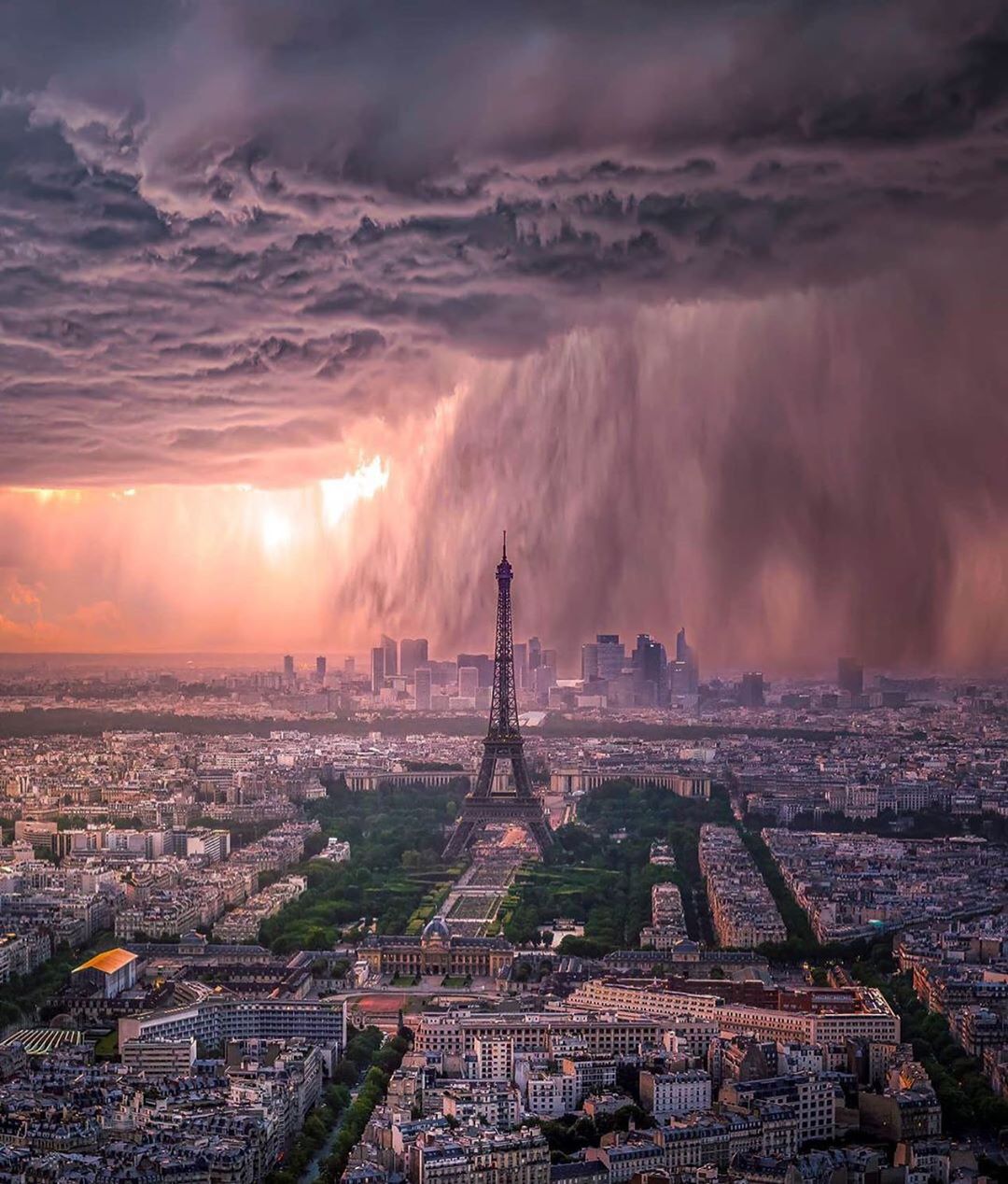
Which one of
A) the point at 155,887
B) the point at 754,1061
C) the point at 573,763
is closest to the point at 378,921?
the point at 155,887

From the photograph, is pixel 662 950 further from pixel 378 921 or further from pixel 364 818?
pixel 364 818

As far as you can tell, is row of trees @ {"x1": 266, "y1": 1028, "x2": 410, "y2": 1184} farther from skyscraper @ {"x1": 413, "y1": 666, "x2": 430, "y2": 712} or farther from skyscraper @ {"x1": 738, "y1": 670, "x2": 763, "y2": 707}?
skyscraper @ {"x1": 413, "y1": 666, "x2": 430, "y2": 712}

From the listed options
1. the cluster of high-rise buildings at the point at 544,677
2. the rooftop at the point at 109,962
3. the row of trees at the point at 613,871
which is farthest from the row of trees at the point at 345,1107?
the cluster of high-rise buildings at the point at 544,677

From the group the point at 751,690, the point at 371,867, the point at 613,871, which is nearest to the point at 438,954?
the point at 613,871

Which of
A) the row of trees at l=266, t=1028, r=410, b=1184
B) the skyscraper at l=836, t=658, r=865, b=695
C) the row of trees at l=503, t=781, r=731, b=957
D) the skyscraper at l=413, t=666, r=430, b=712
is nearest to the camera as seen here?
the row of trees at l=266, t=1028, r=410, b=1184

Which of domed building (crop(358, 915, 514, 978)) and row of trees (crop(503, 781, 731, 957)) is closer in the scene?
domed building (crop(358, 915, 514, 978))

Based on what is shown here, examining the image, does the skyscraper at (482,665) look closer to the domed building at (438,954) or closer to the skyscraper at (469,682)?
the skyscraper at (469,682)

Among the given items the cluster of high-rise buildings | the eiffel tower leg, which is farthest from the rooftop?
the cluster of high-rise buildings
